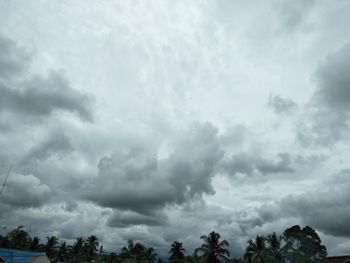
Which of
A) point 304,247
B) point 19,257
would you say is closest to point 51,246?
point 19,257

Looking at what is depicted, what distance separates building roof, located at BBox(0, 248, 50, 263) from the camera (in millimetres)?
36000

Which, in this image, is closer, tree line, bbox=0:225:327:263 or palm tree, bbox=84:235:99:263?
tree line, bbox=0:225:327:263

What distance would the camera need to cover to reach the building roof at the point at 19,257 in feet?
118

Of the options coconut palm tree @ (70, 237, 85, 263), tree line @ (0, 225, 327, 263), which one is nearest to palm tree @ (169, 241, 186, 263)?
tree line @ (0, 225, 327, 263)

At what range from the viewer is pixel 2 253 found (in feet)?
120

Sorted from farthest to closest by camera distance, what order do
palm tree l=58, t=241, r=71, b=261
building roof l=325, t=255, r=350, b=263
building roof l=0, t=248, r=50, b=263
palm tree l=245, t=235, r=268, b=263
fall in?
palm tree l=58, t=241, r=71, b=261 < palm tree l=245, t=235, r=268, b=263 < building roof l=325, t=255, r=350, b=263 < building roof l=0, t=248, r=50, b=263

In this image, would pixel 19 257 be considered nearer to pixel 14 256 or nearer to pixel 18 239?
pixel 14 256

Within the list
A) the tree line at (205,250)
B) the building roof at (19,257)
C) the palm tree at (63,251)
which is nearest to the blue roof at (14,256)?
the building roof at (19,257)

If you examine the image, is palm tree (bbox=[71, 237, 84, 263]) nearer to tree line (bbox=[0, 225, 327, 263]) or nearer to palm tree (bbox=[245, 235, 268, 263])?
tree line (bbox=[0, 225, 327, 263])

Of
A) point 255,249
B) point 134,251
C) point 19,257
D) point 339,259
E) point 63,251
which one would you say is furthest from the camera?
point 63,251

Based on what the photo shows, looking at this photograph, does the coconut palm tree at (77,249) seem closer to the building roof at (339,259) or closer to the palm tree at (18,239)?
the palm tree at (18,239)

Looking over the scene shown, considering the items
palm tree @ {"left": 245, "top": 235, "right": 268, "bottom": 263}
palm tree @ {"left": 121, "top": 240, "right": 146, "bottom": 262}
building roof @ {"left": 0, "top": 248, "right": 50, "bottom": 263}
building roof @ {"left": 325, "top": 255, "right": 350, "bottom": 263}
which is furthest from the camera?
palm tree @ {"left": 121, "top": 240, "right": 146, "bottom": 262}

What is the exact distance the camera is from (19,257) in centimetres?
3794

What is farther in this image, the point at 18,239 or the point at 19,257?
the point at 18,239
